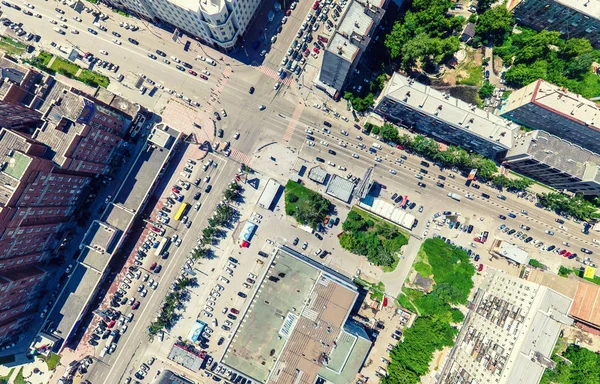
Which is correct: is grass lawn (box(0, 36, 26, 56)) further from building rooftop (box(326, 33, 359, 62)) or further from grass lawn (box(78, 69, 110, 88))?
building rooftop (box(326, 33, 359, 62))

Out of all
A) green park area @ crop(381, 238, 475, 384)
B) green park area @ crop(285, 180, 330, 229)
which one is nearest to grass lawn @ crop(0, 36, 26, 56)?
green park area @ crop(285, 180, 330, 229)

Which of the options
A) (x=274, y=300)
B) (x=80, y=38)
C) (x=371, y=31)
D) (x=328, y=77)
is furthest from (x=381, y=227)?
(x=80, y=38)

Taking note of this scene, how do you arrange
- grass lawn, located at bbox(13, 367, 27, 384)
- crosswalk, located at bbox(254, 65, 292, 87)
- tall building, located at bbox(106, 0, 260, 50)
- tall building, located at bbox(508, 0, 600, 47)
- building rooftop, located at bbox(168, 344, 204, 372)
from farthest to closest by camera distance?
1. crosswalk, located at bbox(254, 65, 292, 87)
2. tall building, located at bbox(508, 0, 600, 47)
3. grass lawn, located at bbox(13, 367, 27, 384)
4. building rooftop, located at bbox(168, 344, 204, 372)
5. tall building, located at bbox(106, 0, 260, 50)

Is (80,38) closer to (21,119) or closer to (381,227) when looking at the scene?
(21,119)

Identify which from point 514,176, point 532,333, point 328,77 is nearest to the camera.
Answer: point 532,333

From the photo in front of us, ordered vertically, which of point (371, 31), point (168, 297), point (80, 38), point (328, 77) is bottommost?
point (168, 297)

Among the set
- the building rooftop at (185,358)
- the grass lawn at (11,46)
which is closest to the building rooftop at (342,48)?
the building rooftop at (185,358)

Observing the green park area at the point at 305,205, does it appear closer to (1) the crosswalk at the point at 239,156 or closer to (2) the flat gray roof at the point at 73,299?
(1) the crosswalk at the point at 239,156
